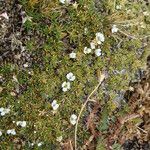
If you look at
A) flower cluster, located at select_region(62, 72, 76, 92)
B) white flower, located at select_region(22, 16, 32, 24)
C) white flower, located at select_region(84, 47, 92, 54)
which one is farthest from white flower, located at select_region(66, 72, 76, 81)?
white flower, located at select_region(22, 16, 32, 24)

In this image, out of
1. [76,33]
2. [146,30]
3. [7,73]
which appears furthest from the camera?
[146,30]

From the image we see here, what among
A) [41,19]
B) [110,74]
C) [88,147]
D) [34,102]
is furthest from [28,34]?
[88,147]

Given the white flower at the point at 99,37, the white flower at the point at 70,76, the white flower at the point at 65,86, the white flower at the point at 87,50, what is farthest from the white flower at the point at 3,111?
the white flower at the point at 99,37

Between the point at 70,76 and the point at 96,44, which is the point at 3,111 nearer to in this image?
the point at 70,76

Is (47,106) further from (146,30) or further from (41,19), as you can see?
(146,30)

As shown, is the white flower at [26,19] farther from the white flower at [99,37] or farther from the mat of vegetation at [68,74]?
the white flower at [99,37]

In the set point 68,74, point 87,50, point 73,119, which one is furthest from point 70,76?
point 73,119

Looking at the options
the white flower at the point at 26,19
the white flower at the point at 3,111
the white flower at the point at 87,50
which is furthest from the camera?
the white flower at the point at 87,50

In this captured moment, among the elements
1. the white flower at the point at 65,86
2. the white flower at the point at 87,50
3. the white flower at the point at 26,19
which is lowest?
the white flower at the point at 65,86
